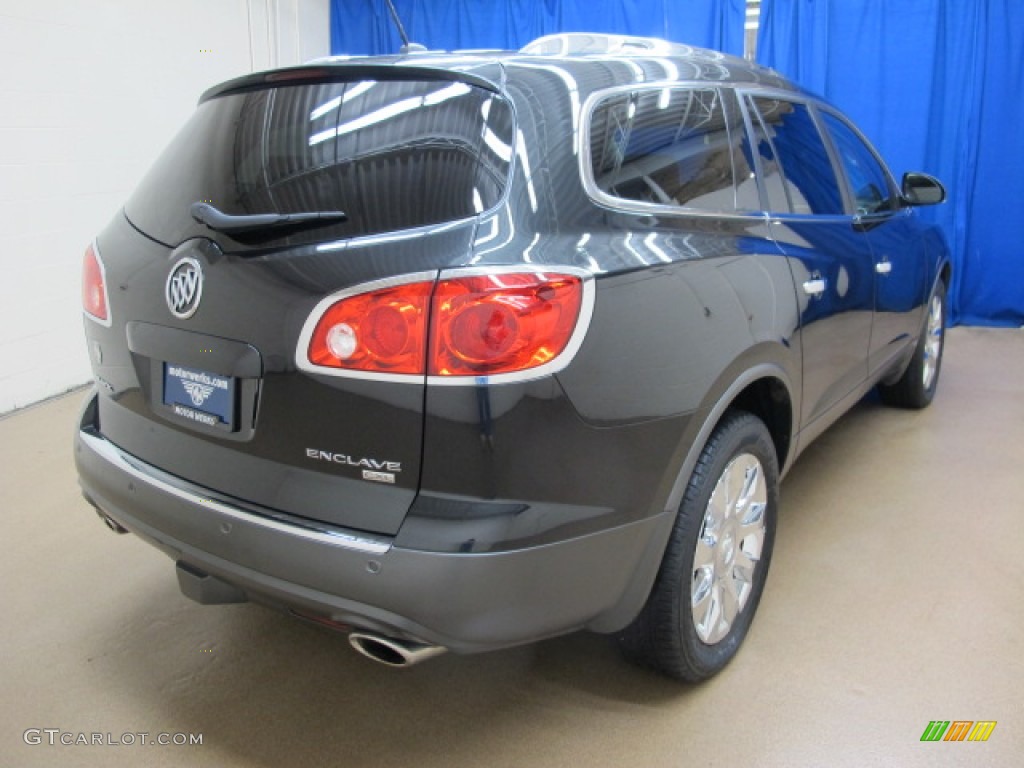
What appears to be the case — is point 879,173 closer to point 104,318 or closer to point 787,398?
point 787,398

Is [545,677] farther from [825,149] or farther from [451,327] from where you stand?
[825,149]

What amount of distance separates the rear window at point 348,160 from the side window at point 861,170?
5.83ft

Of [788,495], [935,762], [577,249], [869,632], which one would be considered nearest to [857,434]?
[788,495]

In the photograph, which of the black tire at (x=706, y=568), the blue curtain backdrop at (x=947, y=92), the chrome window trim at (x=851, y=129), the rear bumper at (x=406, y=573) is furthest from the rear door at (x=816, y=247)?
the blue curtain backdrop at (x=947, y=92)

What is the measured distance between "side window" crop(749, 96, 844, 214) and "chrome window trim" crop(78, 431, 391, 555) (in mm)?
1447

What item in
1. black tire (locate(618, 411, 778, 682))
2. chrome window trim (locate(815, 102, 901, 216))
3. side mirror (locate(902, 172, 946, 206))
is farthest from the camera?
side mirror (locate(902, 172, 946, 206))

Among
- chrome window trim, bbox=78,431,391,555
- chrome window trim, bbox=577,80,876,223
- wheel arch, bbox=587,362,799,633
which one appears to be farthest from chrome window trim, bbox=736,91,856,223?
chrome window trim, bbox=78,431,391,555

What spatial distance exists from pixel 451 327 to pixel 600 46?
1.17m

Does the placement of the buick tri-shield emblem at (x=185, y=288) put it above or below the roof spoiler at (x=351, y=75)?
below

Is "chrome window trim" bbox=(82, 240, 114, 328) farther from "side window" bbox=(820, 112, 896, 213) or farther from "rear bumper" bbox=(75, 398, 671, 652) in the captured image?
"side window" bbox=(820, 112, 896, 213)

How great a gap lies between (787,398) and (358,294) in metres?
1.24

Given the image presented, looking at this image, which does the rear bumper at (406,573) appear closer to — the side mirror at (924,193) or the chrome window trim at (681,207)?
the chrome window trim at (681,207)

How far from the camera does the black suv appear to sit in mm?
1317

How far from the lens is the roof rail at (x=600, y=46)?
2.02 meters
